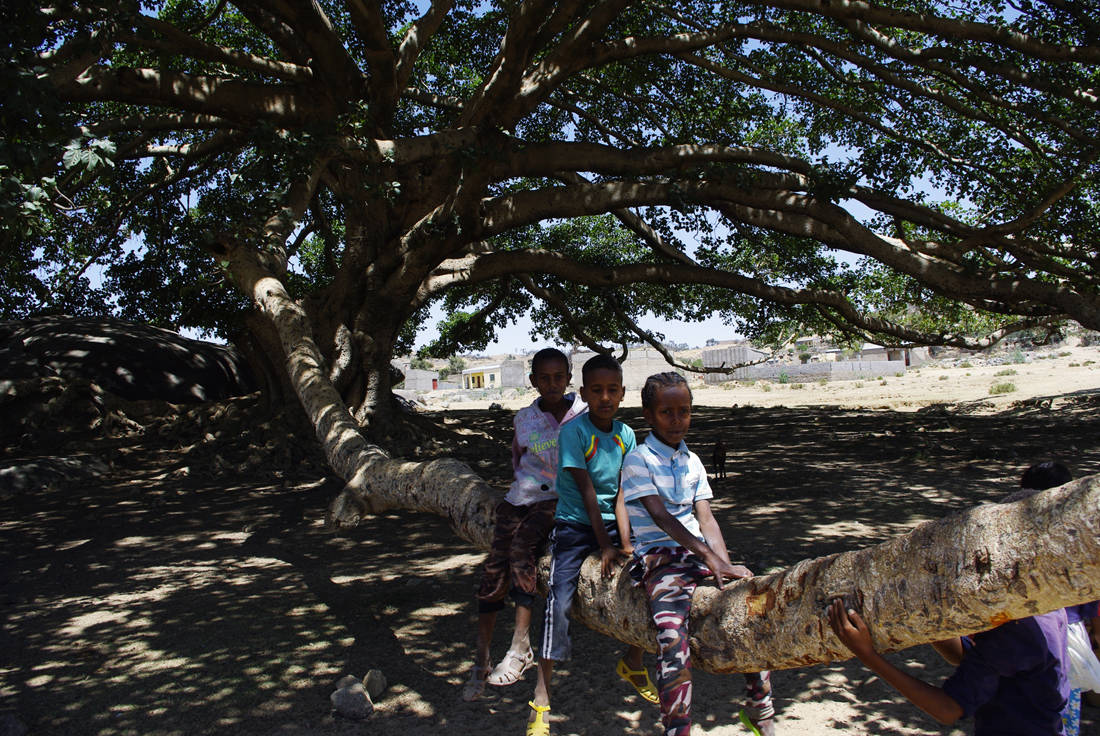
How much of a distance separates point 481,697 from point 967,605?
2469 mm

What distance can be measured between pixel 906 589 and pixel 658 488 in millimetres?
999

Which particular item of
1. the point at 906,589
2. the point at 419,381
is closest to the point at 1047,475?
the point at 906,589

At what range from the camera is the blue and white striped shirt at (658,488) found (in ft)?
8.16

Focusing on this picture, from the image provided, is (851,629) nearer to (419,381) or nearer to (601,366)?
(601,366)

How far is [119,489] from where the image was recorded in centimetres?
789

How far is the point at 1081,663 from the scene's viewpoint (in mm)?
Answer: 2350

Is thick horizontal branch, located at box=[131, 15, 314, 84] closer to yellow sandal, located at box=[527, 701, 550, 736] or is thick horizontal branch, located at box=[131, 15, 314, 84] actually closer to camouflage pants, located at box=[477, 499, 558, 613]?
camouflage pants, located at box=[477, 499, 558, 613]

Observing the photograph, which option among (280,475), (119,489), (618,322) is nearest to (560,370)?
(280,475)

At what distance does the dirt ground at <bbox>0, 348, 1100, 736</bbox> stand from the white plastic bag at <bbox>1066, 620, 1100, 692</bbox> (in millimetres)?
767

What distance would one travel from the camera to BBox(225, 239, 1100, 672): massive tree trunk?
132 centimetres

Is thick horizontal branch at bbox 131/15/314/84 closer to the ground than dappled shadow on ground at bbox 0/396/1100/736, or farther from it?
farther from it

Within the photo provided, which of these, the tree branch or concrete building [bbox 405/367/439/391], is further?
concrete building [bbox 405/367/439/391]

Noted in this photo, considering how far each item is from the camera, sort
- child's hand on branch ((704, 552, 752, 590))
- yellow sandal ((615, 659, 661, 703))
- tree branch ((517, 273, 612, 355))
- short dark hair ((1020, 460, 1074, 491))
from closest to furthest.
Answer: child's hand on branch ((704, 552, 752, 590)) → short dark hair ((1020, 460, 1074, 491)) → yellow sandal ((615, 659, 661, 703)) → tree branch ((517, 273, 612, 355))

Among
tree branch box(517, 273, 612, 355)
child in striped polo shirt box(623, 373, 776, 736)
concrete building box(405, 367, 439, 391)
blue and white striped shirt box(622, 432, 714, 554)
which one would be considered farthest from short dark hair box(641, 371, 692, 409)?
concrete building box(405, 367, 439, 391)
